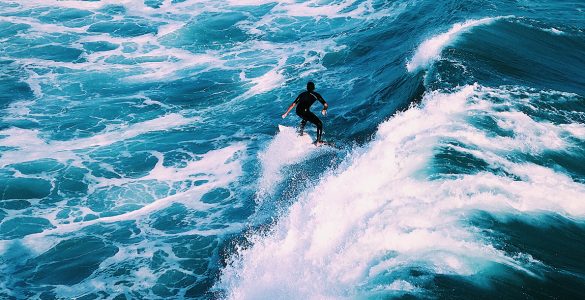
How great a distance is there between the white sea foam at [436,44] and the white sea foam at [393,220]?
15.8 feet

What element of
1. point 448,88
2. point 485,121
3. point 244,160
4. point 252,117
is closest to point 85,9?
point 252,117

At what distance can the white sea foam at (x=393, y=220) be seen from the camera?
877cm

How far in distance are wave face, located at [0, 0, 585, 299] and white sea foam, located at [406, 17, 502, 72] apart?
0.11 metres

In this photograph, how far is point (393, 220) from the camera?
980 centimetres

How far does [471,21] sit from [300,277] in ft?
50.3

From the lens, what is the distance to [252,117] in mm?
18156

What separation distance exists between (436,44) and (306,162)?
7.62m

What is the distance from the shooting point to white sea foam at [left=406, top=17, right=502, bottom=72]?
1775 centimetres

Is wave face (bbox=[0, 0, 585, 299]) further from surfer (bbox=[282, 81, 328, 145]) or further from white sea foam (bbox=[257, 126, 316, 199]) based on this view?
surfer (bbox=[282, 81, 328, 145])

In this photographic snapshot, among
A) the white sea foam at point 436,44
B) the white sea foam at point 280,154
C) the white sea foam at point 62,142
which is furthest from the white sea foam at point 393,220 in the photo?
the white sea foam at point 62,142

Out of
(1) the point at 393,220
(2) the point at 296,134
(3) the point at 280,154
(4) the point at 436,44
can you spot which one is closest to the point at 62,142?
(3) the point at 280,154

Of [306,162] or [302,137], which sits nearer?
[306,162]

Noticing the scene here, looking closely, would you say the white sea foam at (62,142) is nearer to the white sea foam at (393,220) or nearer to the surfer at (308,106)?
the surfer at (308,106)

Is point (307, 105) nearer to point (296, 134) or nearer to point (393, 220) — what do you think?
point (296, 134)
